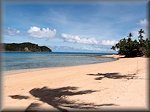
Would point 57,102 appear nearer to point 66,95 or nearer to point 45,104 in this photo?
point 45,104

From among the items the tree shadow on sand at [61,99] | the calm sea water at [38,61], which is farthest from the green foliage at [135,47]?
the tree shadow on sand at [61,99]

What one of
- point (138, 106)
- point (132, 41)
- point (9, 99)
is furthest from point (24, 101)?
point (132, 41)

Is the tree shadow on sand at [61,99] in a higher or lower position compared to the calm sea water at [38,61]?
lower

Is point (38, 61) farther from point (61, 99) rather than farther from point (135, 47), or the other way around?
point (61, 99)

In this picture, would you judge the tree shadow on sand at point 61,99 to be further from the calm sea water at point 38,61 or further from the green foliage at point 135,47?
the green foliage at point 135,47

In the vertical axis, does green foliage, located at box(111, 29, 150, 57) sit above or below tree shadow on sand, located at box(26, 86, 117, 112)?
above

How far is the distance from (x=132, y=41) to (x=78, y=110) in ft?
196

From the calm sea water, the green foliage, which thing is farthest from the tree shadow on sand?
the green foliage

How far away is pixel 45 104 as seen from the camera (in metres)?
9.02

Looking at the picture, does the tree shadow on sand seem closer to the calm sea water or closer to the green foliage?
the calm sea water

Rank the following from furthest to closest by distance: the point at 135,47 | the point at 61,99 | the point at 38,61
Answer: the point at 135,47
the point at 38,61
the point at 61,99

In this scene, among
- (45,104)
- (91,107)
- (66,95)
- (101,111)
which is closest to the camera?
(101,111)

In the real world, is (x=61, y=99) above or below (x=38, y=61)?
below

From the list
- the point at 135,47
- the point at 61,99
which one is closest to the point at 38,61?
the point at 135,47
